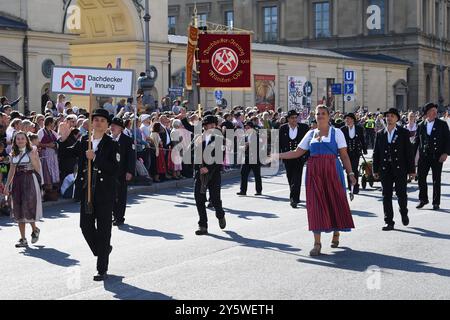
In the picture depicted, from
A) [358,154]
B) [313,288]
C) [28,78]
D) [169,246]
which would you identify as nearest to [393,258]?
[313,288]

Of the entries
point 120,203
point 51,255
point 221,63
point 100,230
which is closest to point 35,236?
point 51,255

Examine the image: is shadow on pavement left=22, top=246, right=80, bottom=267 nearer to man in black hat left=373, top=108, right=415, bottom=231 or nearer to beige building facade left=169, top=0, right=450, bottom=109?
man in black hat left=373, top=108, right=415, bottom=231

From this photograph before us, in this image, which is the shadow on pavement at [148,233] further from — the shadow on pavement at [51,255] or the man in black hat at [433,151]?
the man in black hat at [433,151]

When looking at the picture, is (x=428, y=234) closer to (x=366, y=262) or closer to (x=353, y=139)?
(x=366, y=262)

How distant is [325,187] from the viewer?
38.0 feet

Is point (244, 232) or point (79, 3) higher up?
point (79, 3)

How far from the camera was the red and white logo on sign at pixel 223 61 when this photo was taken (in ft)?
74.5

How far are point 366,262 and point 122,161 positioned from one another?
5132 millimetres

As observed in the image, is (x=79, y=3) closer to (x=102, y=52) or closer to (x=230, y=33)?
(x=102, y=52)

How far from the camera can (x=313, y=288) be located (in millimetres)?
9164

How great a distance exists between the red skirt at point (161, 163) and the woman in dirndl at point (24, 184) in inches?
366

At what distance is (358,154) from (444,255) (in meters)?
8.62

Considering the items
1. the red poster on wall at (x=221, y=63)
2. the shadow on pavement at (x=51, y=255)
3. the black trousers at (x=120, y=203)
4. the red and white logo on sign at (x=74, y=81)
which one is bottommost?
the shadow on pavement at (x=51, y=255)

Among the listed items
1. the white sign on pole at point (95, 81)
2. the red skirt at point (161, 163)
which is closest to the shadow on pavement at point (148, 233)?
the white sign on pole at point (95, 81)
